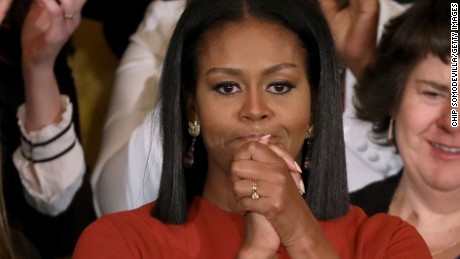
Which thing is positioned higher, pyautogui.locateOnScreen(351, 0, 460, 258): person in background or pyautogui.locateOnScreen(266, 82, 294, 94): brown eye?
pyautogui.locateOnScreen(266, 82, 294, 94): brown eye

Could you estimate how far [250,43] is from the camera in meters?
1.54

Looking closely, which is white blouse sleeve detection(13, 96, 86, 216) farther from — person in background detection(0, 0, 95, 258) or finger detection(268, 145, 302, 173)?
finger detection(268, 145, 302, 173)

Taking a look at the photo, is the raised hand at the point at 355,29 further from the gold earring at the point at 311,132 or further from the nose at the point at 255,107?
the nose at the point at 255,107

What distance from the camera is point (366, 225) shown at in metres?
1.61

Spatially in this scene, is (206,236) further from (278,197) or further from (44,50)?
(44,50)

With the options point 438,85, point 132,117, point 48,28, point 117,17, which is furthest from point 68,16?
point 438,85

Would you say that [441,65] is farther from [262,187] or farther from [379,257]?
[262,187]

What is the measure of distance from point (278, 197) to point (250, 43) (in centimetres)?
28

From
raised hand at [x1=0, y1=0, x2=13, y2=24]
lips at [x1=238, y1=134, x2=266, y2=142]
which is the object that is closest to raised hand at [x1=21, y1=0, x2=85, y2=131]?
raised hand at [x1=0, y1=0, x2=13, y2=24]

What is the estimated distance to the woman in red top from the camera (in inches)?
59.7

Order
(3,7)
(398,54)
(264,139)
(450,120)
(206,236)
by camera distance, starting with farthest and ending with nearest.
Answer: (398,54) < (450,120) < (3,7) < (206,236) < (264,139)

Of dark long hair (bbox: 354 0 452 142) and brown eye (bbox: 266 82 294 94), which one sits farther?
dark long hair (bbox: 354 0 452 142)

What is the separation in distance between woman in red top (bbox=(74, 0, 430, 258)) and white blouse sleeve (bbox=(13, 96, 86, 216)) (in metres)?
0.52

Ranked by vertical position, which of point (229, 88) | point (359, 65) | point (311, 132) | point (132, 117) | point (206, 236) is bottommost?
point (132, 117)
